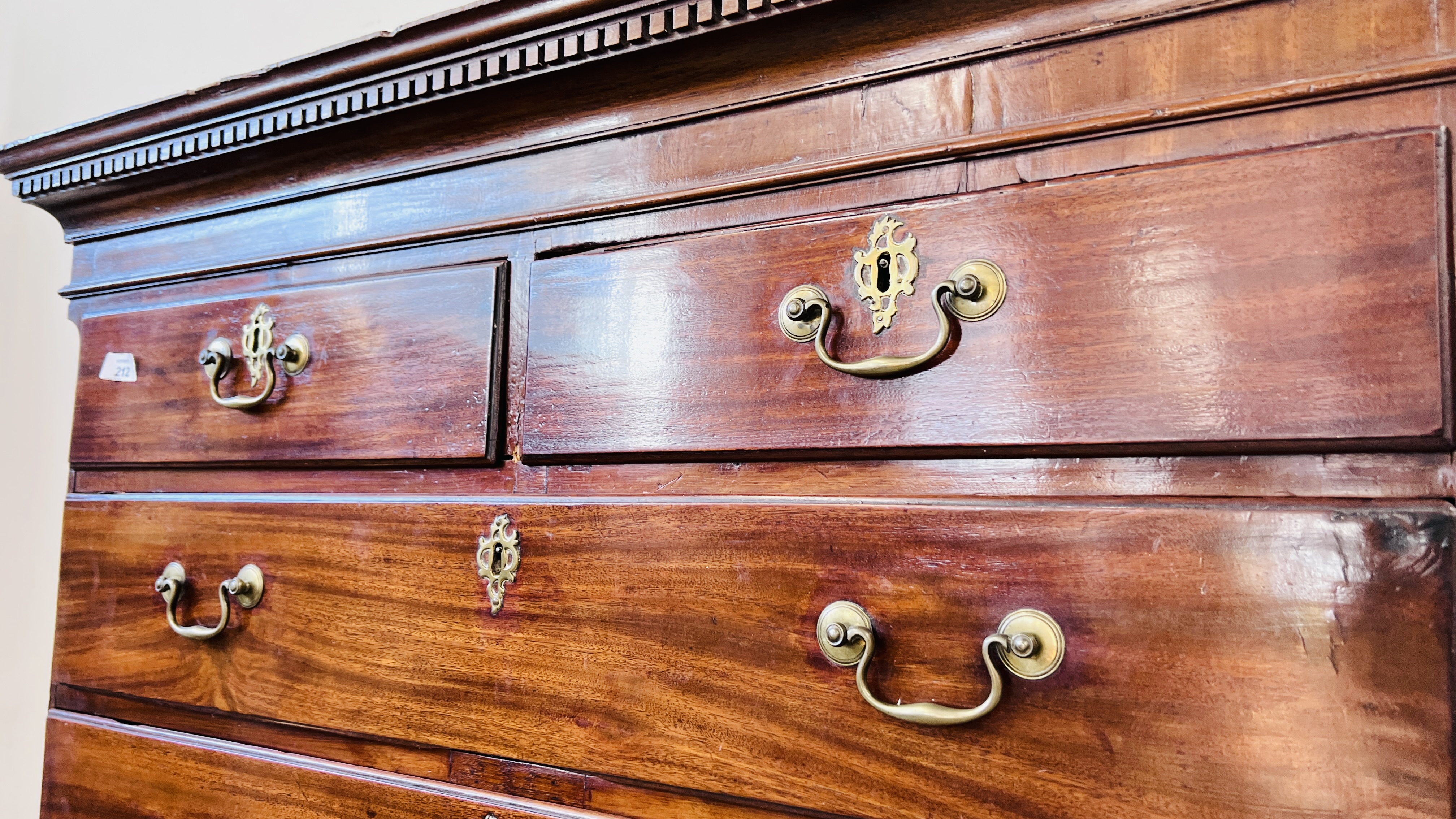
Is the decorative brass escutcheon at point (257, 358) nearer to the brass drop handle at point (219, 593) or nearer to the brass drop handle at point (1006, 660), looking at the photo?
the brass drop handle at point (219, 593)

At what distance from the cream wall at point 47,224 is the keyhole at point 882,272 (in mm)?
1236

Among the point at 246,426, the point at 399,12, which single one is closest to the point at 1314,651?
the point at 246,426

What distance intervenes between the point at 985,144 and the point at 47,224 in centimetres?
172

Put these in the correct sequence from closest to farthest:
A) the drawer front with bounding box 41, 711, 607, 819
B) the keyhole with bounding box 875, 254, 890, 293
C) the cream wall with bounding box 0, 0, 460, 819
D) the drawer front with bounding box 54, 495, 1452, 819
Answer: the drawer front with bounding box 54, 495, 1452, 819
the keyhole with bounding box 875, 254, 890, 293
the drawer front with bounding box 41, 711, 607, 819
the cream wall with bounding box 0, 0, 460, 819

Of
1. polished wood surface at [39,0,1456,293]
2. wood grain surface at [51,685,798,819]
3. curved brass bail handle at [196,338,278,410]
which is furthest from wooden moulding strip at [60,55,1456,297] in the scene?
wood grain surface at [51,685,798,819]

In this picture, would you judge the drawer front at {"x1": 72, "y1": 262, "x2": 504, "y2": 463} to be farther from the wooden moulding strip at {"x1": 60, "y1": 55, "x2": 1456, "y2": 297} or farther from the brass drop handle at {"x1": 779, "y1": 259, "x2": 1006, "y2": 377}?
the brass drop handle at {"x1": 779, "y1": 259, "x2": 1006, "y2": 377}

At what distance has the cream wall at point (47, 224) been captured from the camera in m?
1.58

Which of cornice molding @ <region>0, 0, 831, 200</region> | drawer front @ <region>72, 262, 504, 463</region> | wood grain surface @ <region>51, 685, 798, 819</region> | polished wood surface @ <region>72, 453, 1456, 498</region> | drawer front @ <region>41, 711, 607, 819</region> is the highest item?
cornice molding @ <region>0, 0, 831, 200</region>

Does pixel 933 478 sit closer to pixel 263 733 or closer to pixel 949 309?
pixel 949 309

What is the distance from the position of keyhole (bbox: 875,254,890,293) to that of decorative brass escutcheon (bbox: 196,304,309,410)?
1.46ft

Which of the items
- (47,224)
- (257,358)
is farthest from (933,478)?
(47,224)

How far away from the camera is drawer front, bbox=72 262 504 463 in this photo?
663 millimetres

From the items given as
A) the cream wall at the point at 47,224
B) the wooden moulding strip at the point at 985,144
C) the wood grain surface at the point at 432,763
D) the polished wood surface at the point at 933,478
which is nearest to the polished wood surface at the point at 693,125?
the wooden moulding strip at the point at 985,144

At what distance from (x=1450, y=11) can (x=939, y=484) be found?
31cm
